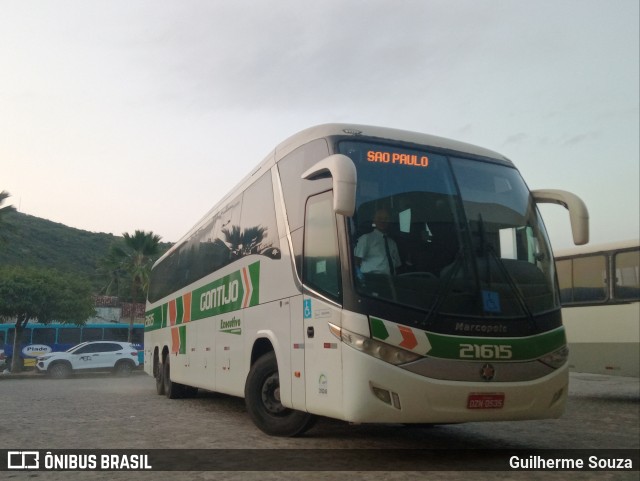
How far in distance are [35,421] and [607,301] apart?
12166 mm

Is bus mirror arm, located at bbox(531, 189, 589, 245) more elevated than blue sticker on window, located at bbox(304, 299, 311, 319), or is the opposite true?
bus mirror arm, located at bbox(531, 189, 589, 245)

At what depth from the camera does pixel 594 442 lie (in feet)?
27.3

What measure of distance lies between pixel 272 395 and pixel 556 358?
3.51 metres

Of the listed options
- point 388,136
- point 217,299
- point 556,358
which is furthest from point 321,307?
point 217,299

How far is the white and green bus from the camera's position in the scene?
234 inches

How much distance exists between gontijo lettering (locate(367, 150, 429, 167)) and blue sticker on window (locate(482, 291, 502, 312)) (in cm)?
158

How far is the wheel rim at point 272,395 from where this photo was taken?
7945 millimetres

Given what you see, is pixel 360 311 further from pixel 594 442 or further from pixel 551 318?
pixel 594 442

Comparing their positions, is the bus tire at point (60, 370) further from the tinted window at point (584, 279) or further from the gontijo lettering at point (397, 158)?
the gontijo lettering at point (397, 158)

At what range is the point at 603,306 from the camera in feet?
48.1

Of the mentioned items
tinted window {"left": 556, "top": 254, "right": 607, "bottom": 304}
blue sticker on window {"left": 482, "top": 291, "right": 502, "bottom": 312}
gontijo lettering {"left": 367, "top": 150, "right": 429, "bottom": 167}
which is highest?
gontijo lettering {"left": 367, "top": 150, "right": 429, "bottom": 167}

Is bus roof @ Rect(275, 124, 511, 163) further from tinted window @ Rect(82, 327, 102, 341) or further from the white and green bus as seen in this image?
tinted window @ Rect(82, 327, 102, 341)

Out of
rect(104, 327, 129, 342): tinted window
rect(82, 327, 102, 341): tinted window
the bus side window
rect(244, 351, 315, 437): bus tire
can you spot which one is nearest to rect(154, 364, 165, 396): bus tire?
rect(244, 351, 315, 437): bus tire

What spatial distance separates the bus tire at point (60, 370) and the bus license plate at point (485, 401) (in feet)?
86.6
